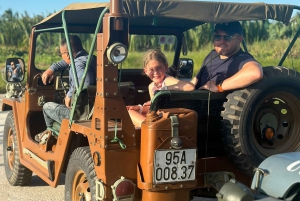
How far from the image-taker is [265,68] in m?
4.07

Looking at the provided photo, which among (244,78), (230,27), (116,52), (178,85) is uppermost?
(230,27)

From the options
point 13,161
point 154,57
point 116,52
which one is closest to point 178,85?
point 154,57

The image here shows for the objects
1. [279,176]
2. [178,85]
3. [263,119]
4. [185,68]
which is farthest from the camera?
[185,68]

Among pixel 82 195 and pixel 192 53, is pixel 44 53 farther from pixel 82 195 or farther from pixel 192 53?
pixel 82 195

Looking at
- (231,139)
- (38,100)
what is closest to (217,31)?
(231,139)

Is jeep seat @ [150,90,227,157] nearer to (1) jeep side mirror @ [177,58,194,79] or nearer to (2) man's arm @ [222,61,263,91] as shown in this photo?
(2) man's arm @ [222,61,263,91]

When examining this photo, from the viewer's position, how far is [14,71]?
570 cm

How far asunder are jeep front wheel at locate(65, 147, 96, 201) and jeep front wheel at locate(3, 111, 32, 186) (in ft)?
6.27

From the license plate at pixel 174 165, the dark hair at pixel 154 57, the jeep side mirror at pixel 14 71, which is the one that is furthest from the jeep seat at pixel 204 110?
the jeep side mirror at pixel 14 71

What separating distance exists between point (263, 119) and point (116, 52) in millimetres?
1405

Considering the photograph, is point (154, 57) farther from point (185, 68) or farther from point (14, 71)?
point (185, 68)

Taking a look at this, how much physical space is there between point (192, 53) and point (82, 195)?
10.3ft

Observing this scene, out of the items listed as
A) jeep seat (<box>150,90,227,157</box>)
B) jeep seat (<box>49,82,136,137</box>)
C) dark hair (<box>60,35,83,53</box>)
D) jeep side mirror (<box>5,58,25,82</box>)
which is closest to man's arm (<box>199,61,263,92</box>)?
jeep seat (<box>150,90,227,157</box>)

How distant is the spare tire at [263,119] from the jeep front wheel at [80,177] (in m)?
1.06
